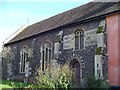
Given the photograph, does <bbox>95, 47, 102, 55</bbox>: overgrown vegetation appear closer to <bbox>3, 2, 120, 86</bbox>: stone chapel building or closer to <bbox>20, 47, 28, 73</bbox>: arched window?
<bbox>3, 2, 120, 86</bbox>: stone chapel building

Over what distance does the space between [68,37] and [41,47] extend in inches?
203

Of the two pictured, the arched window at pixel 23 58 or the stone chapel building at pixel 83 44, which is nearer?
the stone chapel building at pixel 83 44

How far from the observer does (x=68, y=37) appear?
2630cm

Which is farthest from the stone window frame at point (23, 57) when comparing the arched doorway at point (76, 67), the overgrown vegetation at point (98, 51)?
the overgrown vegetation at point (98, 51)

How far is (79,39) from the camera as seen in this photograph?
2519cm

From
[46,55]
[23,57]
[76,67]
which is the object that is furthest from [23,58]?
[76,67]

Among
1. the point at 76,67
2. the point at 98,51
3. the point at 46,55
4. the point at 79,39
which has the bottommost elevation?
the point at 76,67

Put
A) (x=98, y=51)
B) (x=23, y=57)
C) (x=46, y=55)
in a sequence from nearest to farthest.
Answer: (x=98, y=51), (x=46, y=55), (x=23, y=57)

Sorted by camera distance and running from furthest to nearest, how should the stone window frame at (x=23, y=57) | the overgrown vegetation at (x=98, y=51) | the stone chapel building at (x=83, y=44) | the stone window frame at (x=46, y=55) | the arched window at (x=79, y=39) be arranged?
1. the stone window frame at (x=23, y=57)
2. the stone window frame at (x=46, y=55)
3. the arched window at (x=79, y=39)
4. the overgrown vegetation at (x=98, y=51)
5. the stone chapel building at (x=83, y=44)

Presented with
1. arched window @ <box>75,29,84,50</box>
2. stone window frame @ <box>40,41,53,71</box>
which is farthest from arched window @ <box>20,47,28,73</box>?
arched window @ <box>75,29,84,50</box>

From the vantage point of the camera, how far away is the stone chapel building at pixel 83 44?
71.6ft

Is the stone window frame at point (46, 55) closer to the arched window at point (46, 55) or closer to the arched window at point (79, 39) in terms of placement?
the arched window at point (46, 55)

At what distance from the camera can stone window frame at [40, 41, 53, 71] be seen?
29.0m

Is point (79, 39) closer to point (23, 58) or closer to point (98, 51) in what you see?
point (98, 51)
